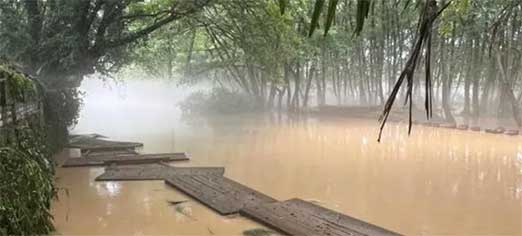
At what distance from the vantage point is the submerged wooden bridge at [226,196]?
4699 mm

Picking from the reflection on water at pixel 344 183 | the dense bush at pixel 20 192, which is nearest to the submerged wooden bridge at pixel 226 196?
the reflection on water at pixel 344 183

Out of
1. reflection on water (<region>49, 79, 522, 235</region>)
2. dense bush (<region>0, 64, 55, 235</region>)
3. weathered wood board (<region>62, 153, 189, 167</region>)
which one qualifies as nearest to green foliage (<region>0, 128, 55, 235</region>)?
dense bush (<region>0, 64, 55, 235</region>)

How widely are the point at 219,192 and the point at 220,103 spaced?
16662 mm

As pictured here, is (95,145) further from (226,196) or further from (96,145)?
(226,196)

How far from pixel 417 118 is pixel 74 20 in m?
12.6

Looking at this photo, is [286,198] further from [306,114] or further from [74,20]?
[306,114]

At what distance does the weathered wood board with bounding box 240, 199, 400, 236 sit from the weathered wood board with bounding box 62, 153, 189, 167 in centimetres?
396

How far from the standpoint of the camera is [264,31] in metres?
10.6

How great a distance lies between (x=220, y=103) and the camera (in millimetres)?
22672

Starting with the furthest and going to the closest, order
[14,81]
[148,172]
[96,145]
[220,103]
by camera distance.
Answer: [220,103], [96,145], [148,172], [14,81]

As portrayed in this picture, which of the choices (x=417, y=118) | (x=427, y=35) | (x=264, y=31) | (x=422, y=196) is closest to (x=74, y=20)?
(x=264, y=31)

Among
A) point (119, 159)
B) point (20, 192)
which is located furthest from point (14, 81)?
point (119, 159)

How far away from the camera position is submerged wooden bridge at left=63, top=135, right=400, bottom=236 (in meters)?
4.70

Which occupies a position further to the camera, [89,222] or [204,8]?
[204,8]
